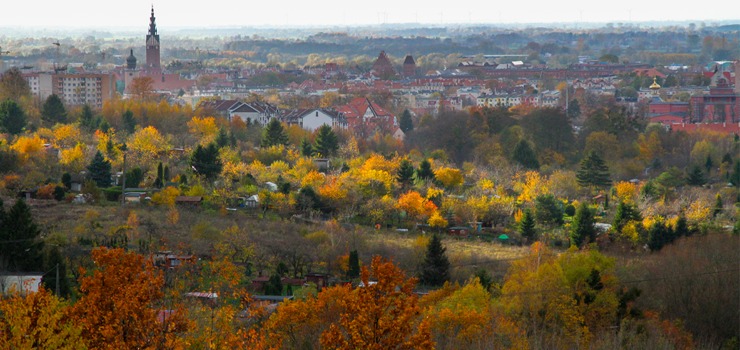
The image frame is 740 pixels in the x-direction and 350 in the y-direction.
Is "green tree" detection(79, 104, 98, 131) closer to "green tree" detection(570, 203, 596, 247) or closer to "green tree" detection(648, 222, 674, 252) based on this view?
"green tree" detection(570, 203, 596, 247)

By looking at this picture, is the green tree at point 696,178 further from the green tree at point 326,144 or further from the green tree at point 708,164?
the green tree at point 326,144

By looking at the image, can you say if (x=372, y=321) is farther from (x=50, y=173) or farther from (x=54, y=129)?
(x=54, y=129)

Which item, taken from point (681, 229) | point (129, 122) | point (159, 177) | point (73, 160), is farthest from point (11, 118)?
point (681, 229)

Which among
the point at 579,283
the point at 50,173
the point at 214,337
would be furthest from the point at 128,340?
the point at 50,173

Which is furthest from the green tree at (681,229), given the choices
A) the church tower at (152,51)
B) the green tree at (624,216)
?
the church tower at (152,51)

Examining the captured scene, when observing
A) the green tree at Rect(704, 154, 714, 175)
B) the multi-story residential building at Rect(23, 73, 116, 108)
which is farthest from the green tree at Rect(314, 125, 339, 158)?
the multi-story residential building at Rect(23, 73, 116, 108)
